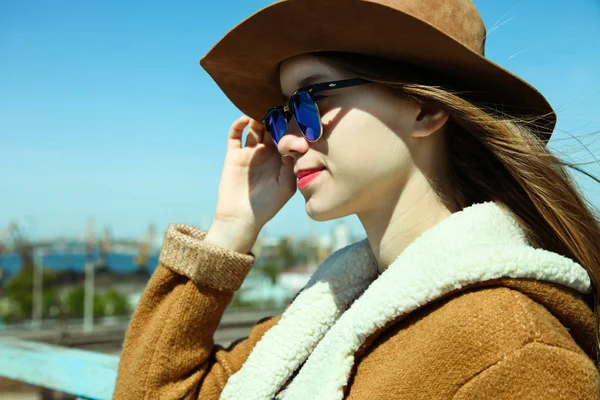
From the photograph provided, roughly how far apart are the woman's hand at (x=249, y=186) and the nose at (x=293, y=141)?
461 millimetres

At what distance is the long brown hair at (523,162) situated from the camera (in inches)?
61.4

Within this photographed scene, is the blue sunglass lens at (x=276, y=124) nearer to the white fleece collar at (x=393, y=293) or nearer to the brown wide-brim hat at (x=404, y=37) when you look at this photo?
the brown wide-brim hat at (x=404, y=37)

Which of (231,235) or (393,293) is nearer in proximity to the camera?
(393,293)

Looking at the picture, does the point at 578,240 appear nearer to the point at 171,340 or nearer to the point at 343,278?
the point at 343,278

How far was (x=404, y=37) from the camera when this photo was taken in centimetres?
151

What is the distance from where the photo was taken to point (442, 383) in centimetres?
124

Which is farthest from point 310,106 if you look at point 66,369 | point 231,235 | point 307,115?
point 66,369

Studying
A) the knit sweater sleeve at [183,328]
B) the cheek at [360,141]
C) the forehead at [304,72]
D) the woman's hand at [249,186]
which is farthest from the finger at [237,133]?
the cheek at [360,141]

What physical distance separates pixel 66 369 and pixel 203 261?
83cm

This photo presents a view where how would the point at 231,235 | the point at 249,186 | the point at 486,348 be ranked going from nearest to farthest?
the point at 486,348
the point at 231,235
the point at 249,186

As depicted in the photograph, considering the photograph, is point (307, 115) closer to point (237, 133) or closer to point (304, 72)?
point (304, 72)

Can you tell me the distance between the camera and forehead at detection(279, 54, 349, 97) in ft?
5.42

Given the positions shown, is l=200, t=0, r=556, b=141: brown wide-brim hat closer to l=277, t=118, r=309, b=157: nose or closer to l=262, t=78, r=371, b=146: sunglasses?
l=262, t=78, r=371, b=146: sunglasses

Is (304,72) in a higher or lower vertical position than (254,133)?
higher
